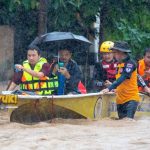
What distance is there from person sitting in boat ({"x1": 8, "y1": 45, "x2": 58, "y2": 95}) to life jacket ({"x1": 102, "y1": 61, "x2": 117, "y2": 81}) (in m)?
1.58

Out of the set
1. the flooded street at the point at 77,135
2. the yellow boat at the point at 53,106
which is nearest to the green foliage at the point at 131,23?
the yellow boat at the point at 53,106

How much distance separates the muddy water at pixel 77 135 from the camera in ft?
26.1

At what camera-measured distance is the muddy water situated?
313 inches

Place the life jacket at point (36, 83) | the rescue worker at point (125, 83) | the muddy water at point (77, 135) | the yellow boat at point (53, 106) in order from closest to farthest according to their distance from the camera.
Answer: the muddy water at point (77, 135) → the yellow boat at point (53, 106) → the rescue worker at point (125, 83) → the life jacket at point (36, 83)

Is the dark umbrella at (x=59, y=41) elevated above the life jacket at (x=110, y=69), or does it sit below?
above

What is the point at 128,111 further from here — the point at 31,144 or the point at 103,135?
the point at 31,144

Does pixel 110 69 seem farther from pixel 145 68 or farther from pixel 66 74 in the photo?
pixel 66 74

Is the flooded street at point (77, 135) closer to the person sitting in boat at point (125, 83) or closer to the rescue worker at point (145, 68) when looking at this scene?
the person sitting in boat at point (125, 83)

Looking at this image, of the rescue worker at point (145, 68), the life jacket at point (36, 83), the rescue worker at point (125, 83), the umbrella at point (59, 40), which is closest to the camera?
the rescue worker at point (125, 83)

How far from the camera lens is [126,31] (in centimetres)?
1603

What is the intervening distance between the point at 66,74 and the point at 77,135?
7.76 ft

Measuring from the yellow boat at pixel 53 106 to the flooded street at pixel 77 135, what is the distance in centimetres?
15

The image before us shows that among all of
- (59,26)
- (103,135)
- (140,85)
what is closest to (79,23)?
(59,26)

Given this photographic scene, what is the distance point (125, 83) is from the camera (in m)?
10.7
